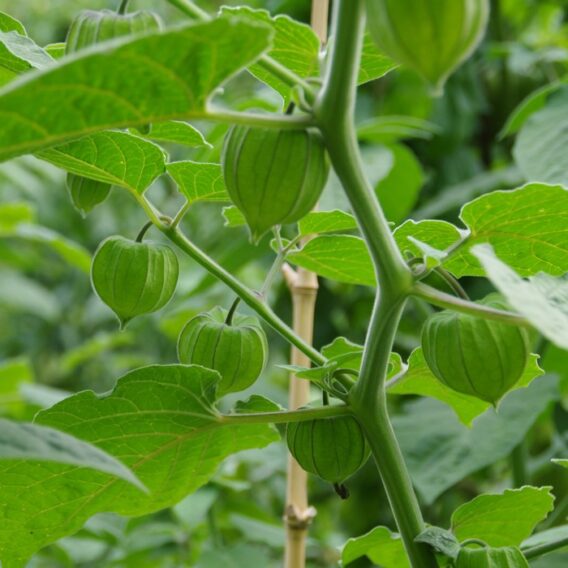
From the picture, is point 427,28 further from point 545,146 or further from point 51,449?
point 545,146

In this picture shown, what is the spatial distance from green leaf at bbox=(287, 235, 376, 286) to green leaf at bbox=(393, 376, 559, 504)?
36 cm

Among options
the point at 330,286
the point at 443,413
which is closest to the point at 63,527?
the point at 443,413

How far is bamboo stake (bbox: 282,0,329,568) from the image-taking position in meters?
0.60

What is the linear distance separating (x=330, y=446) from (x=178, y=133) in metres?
0.15

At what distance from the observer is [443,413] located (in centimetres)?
99

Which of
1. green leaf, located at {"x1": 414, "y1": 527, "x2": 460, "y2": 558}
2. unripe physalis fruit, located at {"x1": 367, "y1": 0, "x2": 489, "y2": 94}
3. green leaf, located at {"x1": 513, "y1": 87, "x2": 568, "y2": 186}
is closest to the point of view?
unripe physalis fruit, located at {"x1": 367, "y1": 0, "x2": 489, "y2": 94}

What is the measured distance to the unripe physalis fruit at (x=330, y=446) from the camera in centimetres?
40

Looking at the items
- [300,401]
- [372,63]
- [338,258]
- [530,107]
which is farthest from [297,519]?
[530,107]

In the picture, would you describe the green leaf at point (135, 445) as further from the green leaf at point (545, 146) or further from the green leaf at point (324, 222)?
the green leaf at point (545, 146)

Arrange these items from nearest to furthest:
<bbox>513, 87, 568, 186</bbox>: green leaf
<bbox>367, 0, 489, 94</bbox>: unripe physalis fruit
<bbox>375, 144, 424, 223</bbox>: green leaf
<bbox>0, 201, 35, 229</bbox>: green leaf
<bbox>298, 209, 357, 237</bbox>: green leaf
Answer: <bbox>367, 0, 489, 94</bbox>: unripe physalis fruit < <bbox>298, 209, 357, 237</bbox>: green leaf < <bbox>513, 87, 568, 186</bbox>: green leaf < <bbox>375, 144, 424, 223</bbox>: green leaf < <bbox>0, 201, 35, 229</bbox>: green leaf

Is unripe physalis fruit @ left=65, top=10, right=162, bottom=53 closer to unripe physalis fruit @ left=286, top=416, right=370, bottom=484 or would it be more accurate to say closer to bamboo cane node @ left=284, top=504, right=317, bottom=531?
unripe physalis fruit @ left=286, top=416, right=370, bottom=484

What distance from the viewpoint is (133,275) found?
1.40 feet

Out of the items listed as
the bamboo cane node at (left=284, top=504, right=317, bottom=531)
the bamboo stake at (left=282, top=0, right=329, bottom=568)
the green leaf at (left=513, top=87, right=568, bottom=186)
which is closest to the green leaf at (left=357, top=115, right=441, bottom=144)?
the green leaf at (left=513, top=87, right=568, bottom=186)

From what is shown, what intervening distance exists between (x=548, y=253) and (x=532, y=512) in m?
0.14
